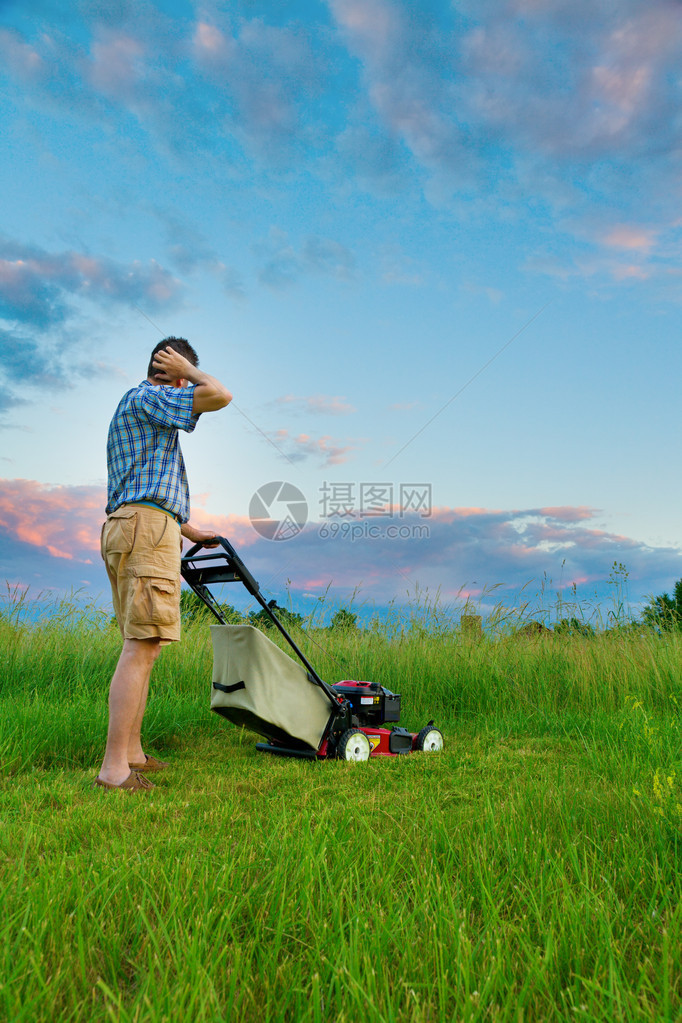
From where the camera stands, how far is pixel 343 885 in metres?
1.84

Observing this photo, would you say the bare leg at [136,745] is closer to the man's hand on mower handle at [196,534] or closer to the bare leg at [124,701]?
the bare leg at [124,701]

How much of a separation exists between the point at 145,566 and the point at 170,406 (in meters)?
0.84

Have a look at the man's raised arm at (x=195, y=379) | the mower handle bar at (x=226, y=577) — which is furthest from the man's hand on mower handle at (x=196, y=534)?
the man's raised arm at (x=195, y=379)

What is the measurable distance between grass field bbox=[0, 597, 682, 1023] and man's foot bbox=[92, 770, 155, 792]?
0.31 feet

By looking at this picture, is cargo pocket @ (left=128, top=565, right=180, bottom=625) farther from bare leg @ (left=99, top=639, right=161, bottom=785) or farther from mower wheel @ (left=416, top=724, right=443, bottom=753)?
mower wheel @ (left=416, top=724, right=443, bottom=753)

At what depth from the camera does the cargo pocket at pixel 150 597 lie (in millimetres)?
3605

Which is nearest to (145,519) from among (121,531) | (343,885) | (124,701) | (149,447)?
(121,531)

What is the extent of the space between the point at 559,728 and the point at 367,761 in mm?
1566

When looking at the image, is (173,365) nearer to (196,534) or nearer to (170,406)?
(170,406)

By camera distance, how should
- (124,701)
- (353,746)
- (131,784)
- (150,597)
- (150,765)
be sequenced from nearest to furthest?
(131,784) < (124,701) < (150,597) < (150,765) < (353,746)

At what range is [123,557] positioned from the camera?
370 cm

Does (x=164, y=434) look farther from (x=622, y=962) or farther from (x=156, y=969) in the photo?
(x=622, y=962)

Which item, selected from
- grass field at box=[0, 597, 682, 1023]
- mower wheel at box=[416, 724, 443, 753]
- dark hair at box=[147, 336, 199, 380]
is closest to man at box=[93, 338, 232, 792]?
dark hair at box=[147, 336, 199, 380]

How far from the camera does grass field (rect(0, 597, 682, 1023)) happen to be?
1.38 meters
